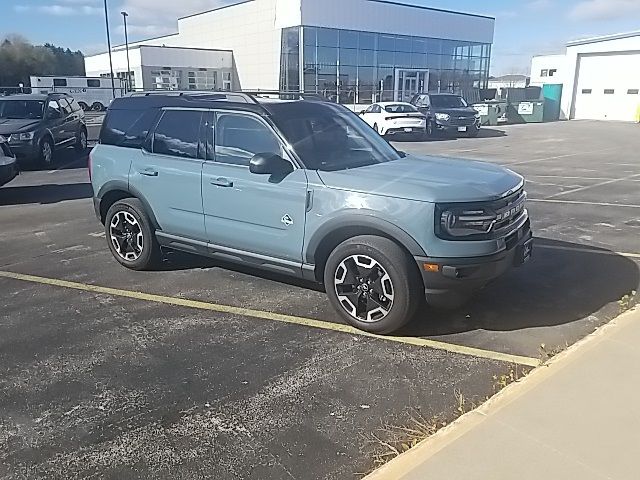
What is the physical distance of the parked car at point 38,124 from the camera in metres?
13.9

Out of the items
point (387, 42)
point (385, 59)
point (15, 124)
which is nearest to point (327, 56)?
point (385, 59)

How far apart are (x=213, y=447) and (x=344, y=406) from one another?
84 cm

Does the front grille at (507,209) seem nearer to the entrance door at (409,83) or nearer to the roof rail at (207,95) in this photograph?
the roof rail at (207,95)

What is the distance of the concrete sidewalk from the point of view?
2773 millimetres

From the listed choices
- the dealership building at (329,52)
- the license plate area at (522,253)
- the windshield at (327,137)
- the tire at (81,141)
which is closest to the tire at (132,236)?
the windshield at (327,137)

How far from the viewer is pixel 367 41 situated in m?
42.9

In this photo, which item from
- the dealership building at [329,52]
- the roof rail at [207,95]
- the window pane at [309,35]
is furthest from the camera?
the dealership building at [329,52]

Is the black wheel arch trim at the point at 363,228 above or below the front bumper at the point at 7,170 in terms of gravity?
above

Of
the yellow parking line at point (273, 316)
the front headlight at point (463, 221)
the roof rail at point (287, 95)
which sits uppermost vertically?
the roof rail at point (287, 95)

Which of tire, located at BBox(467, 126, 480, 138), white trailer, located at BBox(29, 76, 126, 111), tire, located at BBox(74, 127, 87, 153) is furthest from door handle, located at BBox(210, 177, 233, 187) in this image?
white trailer, located at BBox(29, 76, 126, 111)

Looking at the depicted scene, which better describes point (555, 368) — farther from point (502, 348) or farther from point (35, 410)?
point (35, 410)

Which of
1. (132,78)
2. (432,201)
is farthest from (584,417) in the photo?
(132,78)

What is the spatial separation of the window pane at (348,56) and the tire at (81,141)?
27.1 metres

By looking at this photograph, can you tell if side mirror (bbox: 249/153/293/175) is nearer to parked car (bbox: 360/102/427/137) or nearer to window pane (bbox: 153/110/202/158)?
window pane (bbox: 153/110/202/158)
